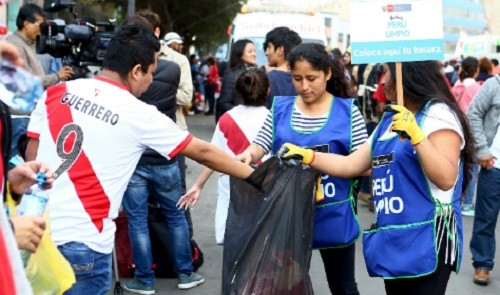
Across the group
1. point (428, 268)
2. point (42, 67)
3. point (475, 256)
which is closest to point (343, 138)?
point (428, 268)

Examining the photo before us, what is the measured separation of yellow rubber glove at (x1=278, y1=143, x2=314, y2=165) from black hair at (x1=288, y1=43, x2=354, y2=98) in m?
0.54

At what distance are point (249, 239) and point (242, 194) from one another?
0.91ft

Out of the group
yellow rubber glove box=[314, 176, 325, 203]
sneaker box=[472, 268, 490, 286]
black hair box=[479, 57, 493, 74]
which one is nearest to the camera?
yellow rubber glove box=[314, 176, 325, 203]

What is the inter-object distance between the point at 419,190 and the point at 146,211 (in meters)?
2.75

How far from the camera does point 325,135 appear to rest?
169 inches

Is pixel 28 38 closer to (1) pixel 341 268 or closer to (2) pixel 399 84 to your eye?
(1) pixel 341 268

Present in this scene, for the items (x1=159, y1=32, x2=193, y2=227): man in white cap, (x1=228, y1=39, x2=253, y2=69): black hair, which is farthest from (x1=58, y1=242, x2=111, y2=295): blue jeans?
(x1=228, y1=39, x2=253, y2=69): black hair

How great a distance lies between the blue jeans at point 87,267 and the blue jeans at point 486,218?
151 inches

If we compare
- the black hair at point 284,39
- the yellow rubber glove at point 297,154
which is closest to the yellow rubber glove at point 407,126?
the yellow rubber glove at point 297,154

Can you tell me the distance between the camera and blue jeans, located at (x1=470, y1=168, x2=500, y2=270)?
648 centimetres

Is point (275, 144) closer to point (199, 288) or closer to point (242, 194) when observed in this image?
point (242, 194)

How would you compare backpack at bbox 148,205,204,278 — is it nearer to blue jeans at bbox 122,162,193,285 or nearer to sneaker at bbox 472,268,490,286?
blue jeans at bbox 122,162,193,285

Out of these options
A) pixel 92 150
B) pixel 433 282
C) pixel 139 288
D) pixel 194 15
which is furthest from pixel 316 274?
A: pixel 194 15

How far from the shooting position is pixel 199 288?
245 inches
